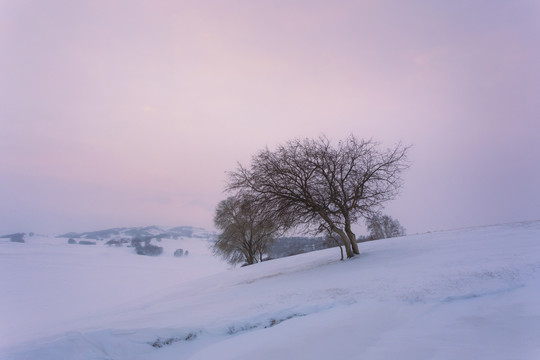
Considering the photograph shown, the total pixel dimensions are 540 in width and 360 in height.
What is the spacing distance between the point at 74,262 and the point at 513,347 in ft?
277

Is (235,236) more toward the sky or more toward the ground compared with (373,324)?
more toward the sky

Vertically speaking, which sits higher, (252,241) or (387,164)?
(387,164)

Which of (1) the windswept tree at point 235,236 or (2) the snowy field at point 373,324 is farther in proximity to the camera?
(1) the windswept tree at point 235,236

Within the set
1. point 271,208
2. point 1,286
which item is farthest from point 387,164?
point 1,286

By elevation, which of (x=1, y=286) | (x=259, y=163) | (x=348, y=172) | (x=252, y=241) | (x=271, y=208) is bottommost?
(x=1, y=286)

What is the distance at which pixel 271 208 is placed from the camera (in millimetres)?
14148

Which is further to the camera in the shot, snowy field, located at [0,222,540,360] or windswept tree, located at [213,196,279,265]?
windswept tree, located at [213,196,279,265]

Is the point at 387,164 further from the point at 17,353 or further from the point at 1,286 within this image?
the point at 1,286

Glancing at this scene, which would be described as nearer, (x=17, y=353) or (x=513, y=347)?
(x=513, y=347)

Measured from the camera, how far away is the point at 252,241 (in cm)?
3453

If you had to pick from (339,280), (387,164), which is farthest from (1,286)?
(387,164)

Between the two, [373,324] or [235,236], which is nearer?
[373,324]

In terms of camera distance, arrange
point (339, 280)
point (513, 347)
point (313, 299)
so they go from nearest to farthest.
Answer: point (513, 347)
point (313, 299)
point (339, 280)

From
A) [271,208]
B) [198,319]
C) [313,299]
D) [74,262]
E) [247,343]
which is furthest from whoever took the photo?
[74,262]
